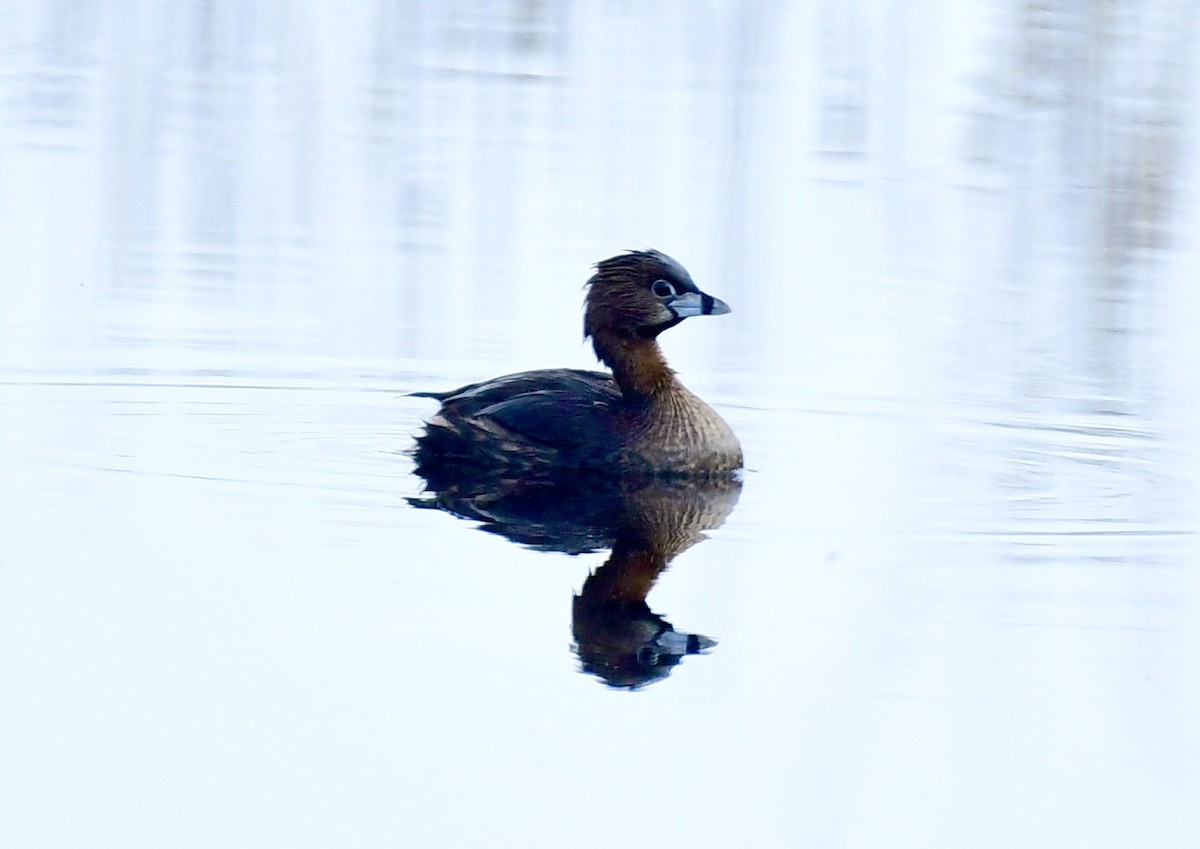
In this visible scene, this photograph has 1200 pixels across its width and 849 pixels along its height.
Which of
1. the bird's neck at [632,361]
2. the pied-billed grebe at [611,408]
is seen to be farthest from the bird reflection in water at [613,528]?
the bird's neck at [632,361]

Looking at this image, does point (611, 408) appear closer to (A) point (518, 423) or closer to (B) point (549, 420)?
(B) point (549, 420)

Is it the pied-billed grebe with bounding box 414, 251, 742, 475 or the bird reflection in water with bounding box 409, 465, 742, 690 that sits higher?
the pied-billed grebe with bounding box 414, 251, 742, 475

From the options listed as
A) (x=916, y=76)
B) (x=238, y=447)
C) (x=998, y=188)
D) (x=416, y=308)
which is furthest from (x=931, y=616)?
(x=916, y=76)

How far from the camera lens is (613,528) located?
7.11 metres

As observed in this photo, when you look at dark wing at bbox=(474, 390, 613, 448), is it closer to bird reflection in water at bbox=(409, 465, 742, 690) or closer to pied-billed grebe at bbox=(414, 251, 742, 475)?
pied-billed grebe at bbox=(414, 251, 742, 475)

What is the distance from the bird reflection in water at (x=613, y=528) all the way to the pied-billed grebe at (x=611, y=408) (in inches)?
3.7

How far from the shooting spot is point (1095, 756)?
5.04 meters

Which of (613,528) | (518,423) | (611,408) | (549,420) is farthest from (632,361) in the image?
(613,528)

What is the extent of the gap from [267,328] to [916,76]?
24.2 feet

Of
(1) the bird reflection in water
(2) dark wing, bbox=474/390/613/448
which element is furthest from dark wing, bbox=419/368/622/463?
(1) the bird reflection in water

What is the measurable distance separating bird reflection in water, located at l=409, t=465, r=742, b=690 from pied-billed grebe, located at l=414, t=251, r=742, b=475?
0.09m

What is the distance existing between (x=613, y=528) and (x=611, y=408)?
4.26 ft

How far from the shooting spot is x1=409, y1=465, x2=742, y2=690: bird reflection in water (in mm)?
5668

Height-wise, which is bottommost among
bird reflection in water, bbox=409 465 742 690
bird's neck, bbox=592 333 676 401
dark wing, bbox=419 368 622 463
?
bird reflection in water, bbox=409 465 742 690
